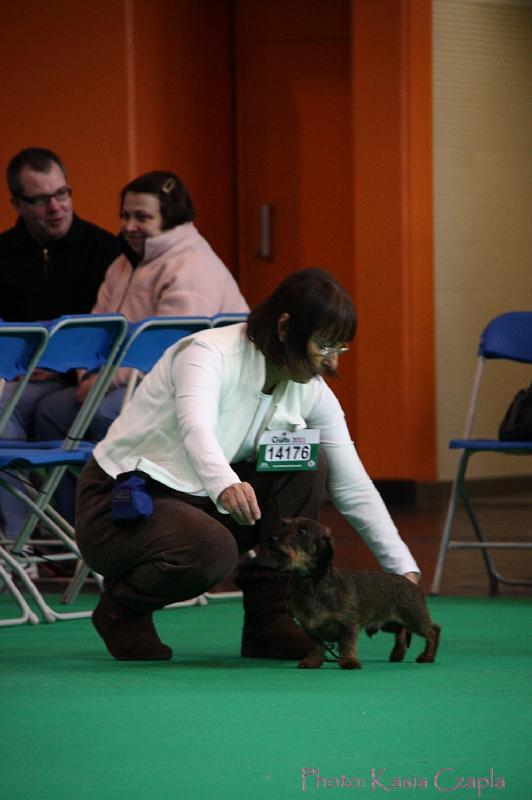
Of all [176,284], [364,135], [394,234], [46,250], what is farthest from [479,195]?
[176,284]

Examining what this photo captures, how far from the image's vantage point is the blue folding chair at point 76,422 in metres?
4.11

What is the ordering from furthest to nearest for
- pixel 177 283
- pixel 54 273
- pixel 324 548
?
pixel 54 273
pixel 177 283
pixel 324 548

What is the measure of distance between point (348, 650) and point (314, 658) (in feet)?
0.29

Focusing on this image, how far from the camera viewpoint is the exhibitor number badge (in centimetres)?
337

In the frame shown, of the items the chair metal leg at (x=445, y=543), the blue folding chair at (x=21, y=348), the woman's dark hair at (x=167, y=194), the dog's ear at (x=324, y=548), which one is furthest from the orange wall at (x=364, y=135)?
the dog's ear at (x=324, y=548)

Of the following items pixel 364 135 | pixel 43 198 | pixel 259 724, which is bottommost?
pixel 259 724

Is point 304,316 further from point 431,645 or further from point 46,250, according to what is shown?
point 46,250

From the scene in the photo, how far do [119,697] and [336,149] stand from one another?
5752 mm

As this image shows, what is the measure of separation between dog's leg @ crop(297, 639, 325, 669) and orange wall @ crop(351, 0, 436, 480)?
4.60 metres

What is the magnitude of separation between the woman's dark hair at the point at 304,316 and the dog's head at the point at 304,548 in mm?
343

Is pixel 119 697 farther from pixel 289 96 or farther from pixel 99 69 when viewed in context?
pixel 289 96

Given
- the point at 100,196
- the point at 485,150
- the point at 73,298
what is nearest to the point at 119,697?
the point at 73,298

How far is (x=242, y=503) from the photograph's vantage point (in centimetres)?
300

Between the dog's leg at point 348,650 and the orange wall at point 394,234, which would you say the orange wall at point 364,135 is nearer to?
the orange wall at point 394,234
